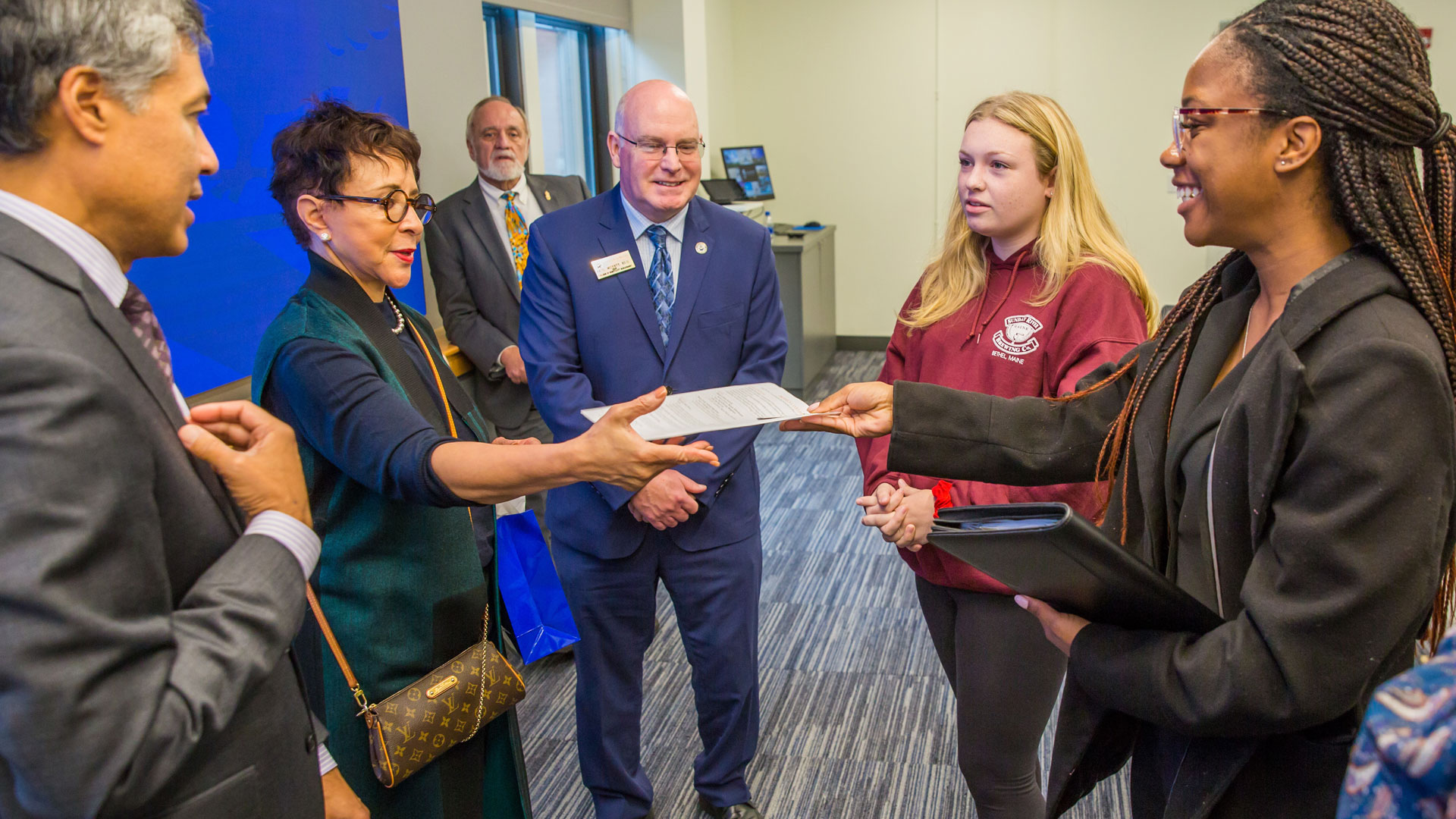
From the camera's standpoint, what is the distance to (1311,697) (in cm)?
99

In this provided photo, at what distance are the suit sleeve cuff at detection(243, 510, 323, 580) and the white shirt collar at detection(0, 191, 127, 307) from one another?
265mm

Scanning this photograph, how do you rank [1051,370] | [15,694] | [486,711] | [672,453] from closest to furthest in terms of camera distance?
1. [15,694]
2. [672,453]
3. [486,711]
4. [1051,370]

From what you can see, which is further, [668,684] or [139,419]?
[668,684]

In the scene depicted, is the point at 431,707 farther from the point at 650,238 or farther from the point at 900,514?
the point at 650,238

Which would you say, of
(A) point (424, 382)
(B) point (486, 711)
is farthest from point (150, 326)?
(B) point (486, 711)

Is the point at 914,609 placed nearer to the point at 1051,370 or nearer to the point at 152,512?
the point at 1051,370

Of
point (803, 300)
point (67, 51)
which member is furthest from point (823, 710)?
point (803, 300)

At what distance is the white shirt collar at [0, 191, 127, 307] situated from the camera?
906 mm

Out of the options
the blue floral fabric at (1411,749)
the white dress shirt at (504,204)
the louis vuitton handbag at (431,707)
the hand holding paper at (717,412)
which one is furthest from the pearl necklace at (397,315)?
the white dress shirt at (504,204)

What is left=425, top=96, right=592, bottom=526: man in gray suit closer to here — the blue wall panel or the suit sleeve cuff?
the blue wall panel

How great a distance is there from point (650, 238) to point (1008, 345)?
0.93 meters

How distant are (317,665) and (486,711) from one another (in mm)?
288

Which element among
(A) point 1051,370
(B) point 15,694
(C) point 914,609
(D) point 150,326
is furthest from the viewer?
(C) point 914,609

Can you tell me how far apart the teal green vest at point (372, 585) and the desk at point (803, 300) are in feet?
14.8
